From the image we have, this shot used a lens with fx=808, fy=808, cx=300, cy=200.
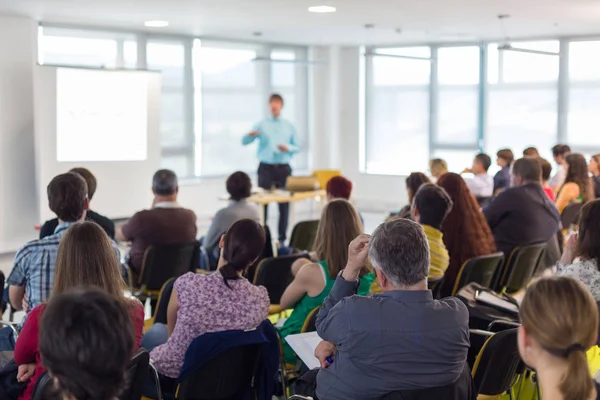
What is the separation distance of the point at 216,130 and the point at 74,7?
4.02 m

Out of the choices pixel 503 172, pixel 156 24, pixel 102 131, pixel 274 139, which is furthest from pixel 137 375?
pixel 156 24

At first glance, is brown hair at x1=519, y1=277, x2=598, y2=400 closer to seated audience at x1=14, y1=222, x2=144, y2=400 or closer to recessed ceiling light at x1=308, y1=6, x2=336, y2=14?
seated audience at x1=14, y1=222, x2=144, y2=400

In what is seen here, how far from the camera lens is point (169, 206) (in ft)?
18.9

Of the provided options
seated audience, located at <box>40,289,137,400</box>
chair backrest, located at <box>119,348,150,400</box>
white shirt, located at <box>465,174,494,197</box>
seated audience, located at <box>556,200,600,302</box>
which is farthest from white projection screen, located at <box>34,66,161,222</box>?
seated audience, located at <box>40,289,137,400</box>

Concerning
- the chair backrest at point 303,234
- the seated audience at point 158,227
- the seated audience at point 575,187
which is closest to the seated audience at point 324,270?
the seated audience at point 158,227

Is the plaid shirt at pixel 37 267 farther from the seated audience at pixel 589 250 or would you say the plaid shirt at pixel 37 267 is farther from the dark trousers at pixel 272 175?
the dark trousers at pixel 272 175

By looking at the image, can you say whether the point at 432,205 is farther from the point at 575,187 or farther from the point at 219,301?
the point at 575,187

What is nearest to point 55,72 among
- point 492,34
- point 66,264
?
point 492,34

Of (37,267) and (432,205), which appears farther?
(432,205)

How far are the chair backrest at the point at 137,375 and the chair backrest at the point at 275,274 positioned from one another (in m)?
2.04

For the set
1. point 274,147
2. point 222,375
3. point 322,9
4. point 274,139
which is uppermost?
point 322,9

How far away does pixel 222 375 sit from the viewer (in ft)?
10.6

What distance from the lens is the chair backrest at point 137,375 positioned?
2.69m

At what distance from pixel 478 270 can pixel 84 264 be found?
2.75m
